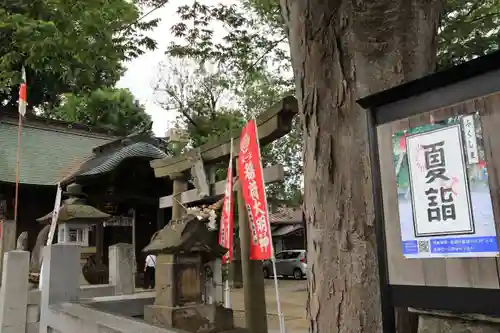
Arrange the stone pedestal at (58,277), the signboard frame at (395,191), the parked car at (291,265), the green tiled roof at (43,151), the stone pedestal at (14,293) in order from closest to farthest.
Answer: the signboard frame at (395,191) → the stone pedestal at (58,277) → the stone pedestal at (14,293) → the green tiled roof at (43,151) → the parked car at (291,265)

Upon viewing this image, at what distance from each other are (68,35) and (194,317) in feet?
15.4

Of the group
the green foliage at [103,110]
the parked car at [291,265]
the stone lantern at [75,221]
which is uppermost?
the green foliage at [103,110]

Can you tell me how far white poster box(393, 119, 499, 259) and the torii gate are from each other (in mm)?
4790

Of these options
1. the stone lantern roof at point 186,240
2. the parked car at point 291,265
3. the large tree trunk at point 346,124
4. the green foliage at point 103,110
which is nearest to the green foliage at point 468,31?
the stone lantern roof at point 186,240

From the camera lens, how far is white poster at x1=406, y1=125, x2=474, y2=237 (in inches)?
64.3

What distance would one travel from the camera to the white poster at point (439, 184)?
1.63 m

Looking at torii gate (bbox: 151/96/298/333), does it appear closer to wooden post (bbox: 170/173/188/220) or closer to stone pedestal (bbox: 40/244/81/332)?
wooden post (bbox: 170/173/188/220)

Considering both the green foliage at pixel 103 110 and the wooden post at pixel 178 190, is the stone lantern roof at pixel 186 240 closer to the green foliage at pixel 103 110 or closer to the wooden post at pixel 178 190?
the wooden post at pixel 178 190

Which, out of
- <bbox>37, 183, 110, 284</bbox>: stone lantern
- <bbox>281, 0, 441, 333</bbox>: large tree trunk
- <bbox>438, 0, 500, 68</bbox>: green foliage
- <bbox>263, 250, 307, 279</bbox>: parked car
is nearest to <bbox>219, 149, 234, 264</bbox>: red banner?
<bbox>37, 183, 110, 284</bbox>: stone lantern

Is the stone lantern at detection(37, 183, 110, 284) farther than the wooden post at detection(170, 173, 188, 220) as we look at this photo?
No

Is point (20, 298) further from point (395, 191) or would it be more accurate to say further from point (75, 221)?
point (395, 191)

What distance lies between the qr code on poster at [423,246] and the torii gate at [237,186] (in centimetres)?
494

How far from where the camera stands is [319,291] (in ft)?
7.91

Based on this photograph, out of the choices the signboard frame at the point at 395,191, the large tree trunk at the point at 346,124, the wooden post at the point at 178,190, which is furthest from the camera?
the wooden post at the point at 178,190
